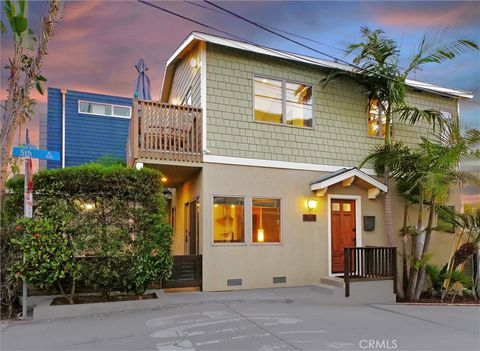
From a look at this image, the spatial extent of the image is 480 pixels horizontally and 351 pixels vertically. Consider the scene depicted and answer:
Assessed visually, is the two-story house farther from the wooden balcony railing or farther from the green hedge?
the green hedge

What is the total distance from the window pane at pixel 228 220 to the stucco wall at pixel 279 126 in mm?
1170

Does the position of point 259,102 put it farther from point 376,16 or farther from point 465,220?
point 465,220

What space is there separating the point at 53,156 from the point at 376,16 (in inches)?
336

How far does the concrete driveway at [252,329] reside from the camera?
5309 millimetres

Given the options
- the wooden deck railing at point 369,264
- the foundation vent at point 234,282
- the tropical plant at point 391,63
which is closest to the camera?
the wooden deck railing at point 369,264

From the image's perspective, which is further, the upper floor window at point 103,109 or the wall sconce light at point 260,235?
the upper floor window at point 103,109

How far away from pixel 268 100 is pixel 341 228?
4.04 meters

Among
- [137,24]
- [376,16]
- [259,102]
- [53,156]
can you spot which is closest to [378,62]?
[376,16]

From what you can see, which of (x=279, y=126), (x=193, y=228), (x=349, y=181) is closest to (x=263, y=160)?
(x=279, y=126)

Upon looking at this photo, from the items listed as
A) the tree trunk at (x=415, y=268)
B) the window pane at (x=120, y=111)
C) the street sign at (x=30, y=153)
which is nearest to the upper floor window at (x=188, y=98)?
the street sign at (x=30, y=153)

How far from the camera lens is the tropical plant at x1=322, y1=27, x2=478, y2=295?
31.9 ft

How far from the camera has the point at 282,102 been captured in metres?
10.4

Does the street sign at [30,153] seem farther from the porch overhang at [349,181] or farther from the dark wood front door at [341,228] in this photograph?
the dark wood front door at [341,228]

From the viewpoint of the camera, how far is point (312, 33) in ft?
32.7
